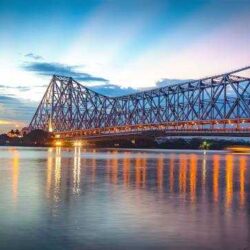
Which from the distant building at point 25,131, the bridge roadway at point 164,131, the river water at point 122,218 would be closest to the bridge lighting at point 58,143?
the bridge roadway at point 164,131

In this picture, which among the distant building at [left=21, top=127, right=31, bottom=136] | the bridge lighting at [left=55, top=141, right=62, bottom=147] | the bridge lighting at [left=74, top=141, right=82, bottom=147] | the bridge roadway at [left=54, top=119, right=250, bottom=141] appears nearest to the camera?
the bridge roadway at [left=54, top=119, right=250, bottom=141]

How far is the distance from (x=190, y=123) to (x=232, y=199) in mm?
81109

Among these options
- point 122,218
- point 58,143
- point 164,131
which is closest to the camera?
point 122,218

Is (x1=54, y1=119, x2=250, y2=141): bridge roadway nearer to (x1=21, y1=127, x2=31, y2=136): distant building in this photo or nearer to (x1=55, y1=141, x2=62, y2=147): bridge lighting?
(x1=55, y1=141, x2=62, y2=147): bridge lighting

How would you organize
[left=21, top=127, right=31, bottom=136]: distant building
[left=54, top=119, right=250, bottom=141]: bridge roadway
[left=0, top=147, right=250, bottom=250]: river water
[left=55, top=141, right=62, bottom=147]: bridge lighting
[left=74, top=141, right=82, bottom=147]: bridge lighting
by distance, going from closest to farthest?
1. [left=0, top=147, right=250, bottom=250]: river water
2. [left=54, top=119, right=250, bottom=141]: bridge roadway
3. [left=74, top=141, right=82, bottom=147]: bridge lighting
4. [left=55, top=141, right=62, bottom=147]: bridge lighting
5. [left=21, top=127, right=31, bottom=136]: distant building

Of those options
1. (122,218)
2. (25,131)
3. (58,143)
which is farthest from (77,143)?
(122,218)

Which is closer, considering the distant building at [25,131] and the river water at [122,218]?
the river water at [122,218]

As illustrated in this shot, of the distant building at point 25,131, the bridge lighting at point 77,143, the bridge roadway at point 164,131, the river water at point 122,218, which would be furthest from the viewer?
the distant building at point 25,131

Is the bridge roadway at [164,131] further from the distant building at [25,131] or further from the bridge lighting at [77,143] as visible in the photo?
the distant building at [25,131]

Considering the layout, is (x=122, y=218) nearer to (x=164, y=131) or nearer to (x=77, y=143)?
(x=164, y=131)

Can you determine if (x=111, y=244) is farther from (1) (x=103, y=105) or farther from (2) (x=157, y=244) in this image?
(1) (x=103, y=105)

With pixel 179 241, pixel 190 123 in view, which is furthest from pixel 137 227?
pixel 190 123

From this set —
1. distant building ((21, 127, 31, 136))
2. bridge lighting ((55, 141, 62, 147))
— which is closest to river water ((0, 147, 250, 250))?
bridge lighting ((55, 141, 62, 147))

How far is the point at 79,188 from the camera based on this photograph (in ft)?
61.8
